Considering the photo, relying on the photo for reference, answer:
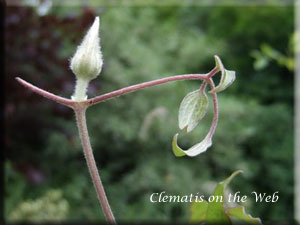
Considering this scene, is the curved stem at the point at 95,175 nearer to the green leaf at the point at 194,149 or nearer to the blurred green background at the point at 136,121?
the green leaf at the point at 194,149

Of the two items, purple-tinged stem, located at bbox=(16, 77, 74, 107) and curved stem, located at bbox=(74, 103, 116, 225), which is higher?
purple-tinged stem, located at bbox=(16, 77, 74, 107)

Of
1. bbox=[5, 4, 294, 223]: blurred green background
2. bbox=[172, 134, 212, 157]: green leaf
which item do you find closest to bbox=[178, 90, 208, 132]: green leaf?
bbox=[172, 134, 212, 157]: green leaf

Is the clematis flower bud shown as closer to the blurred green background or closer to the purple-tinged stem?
the purple-tinged stem

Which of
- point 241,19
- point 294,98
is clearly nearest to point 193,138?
point 294,98

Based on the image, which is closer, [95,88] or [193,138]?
[95,88]

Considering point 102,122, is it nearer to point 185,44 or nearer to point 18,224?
point 18,224

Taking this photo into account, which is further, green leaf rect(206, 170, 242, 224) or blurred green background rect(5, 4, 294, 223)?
blurred green background rect(5, 4, 294, 223)

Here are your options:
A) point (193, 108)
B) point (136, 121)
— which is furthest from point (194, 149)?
point (136, 121)
